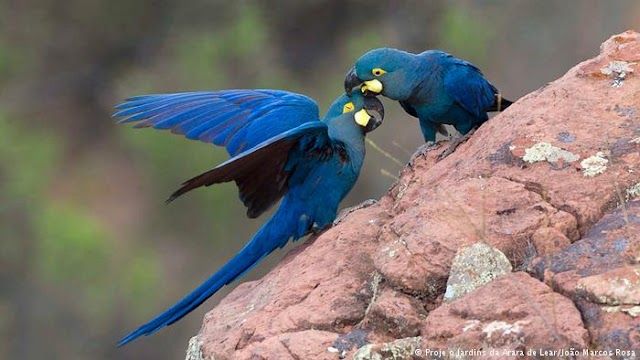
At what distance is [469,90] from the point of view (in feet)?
14.3

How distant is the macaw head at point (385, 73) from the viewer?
4270 millimetres

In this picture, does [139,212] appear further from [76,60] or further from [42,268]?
[76,60]

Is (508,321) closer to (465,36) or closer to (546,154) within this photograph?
(546,154)

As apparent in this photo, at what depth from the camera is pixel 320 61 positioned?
9.49 m

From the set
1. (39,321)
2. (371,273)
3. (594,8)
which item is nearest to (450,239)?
(371,273)

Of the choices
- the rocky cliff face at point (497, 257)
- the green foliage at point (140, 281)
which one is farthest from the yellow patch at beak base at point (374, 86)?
the green foliage at point (140, 281)

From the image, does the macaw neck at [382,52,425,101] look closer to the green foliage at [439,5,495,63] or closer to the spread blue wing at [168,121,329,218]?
the spread blue wing at [168,121,329,218]

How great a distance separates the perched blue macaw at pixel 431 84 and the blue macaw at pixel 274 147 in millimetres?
105

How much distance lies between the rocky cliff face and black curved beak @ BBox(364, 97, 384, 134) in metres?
0.75

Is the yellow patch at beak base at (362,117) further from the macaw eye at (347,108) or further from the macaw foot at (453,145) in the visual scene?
the macaw foot at (453,145)

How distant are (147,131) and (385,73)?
13.7 feet

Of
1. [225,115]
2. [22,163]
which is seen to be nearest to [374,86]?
[225,115]

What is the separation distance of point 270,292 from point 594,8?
6.86 meters

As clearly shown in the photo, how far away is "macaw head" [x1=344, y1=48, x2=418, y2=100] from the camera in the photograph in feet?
14.0
